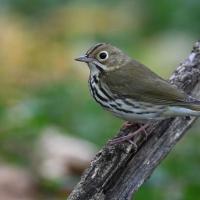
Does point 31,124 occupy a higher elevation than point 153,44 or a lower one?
lower

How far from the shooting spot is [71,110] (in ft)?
33.6

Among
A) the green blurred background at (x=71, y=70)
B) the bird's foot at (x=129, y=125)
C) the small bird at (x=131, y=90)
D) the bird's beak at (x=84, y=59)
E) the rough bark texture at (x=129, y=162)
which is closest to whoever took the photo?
the rough bark texture at (x=129, y=162)

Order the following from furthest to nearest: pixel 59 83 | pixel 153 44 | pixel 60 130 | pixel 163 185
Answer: pixel 153 44, pixel 59 83, pixel 60 130, pixel 163 185

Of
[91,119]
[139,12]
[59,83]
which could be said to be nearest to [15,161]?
[91,119]

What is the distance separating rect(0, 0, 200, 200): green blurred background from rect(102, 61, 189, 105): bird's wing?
126 cm

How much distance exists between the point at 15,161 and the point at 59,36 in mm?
4672

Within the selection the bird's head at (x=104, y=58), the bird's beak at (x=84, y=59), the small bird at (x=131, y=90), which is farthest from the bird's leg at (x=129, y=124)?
the bird's beak at (x=84, y=59)

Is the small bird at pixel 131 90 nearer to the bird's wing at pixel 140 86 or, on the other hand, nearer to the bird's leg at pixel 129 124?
the bird's wing at pixel 140 86

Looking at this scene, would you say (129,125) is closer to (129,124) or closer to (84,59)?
(129,124)

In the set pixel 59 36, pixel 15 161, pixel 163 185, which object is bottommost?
pixel 15 161

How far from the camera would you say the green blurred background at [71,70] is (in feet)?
28.6

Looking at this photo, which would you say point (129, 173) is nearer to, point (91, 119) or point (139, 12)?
point (91, 119)

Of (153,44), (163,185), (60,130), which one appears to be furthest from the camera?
(153,44)

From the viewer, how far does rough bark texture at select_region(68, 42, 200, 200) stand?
20.9 feet
